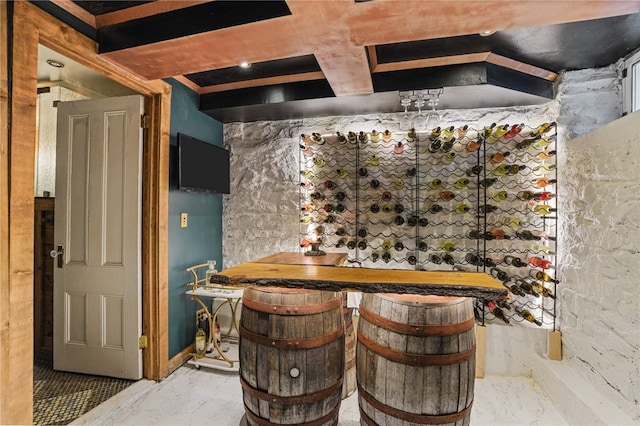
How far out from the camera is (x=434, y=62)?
1965 mm

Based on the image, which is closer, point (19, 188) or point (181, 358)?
point (19, 188)

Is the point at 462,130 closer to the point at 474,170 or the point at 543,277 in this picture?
the point at 474,170

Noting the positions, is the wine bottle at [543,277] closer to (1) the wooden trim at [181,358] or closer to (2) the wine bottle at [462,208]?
(2) the wine bottle at [462,208]

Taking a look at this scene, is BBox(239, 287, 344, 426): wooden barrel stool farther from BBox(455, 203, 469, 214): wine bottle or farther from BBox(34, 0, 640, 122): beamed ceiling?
BBox(455, 203, 469, 214): wine bottle

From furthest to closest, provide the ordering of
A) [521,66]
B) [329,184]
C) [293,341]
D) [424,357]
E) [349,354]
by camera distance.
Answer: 1. [329,184]
2. [521,66]
3. [349,354]
4. [293,341]
5. [424,357]

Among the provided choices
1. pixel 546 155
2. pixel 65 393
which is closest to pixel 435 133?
pixel 546 155

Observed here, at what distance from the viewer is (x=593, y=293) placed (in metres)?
1.82

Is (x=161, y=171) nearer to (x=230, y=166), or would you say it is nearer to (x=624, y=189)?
(x=230, y=166)

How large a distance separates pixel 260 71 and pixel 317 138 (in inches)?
27.4

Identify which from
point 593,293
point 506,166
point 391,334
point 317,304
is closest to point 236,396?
point 317,304

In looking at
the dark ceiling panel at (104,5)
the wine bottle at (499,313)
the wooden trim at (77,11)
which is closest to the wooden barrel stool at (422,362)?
the wine bottle at (499,313)

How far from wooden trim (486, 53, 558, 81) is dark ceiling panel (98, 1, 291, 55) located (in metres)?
1.41

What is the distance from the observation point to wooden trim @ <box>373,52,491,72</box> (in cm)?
191

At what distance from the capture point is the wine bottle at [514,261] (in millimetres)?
2201
